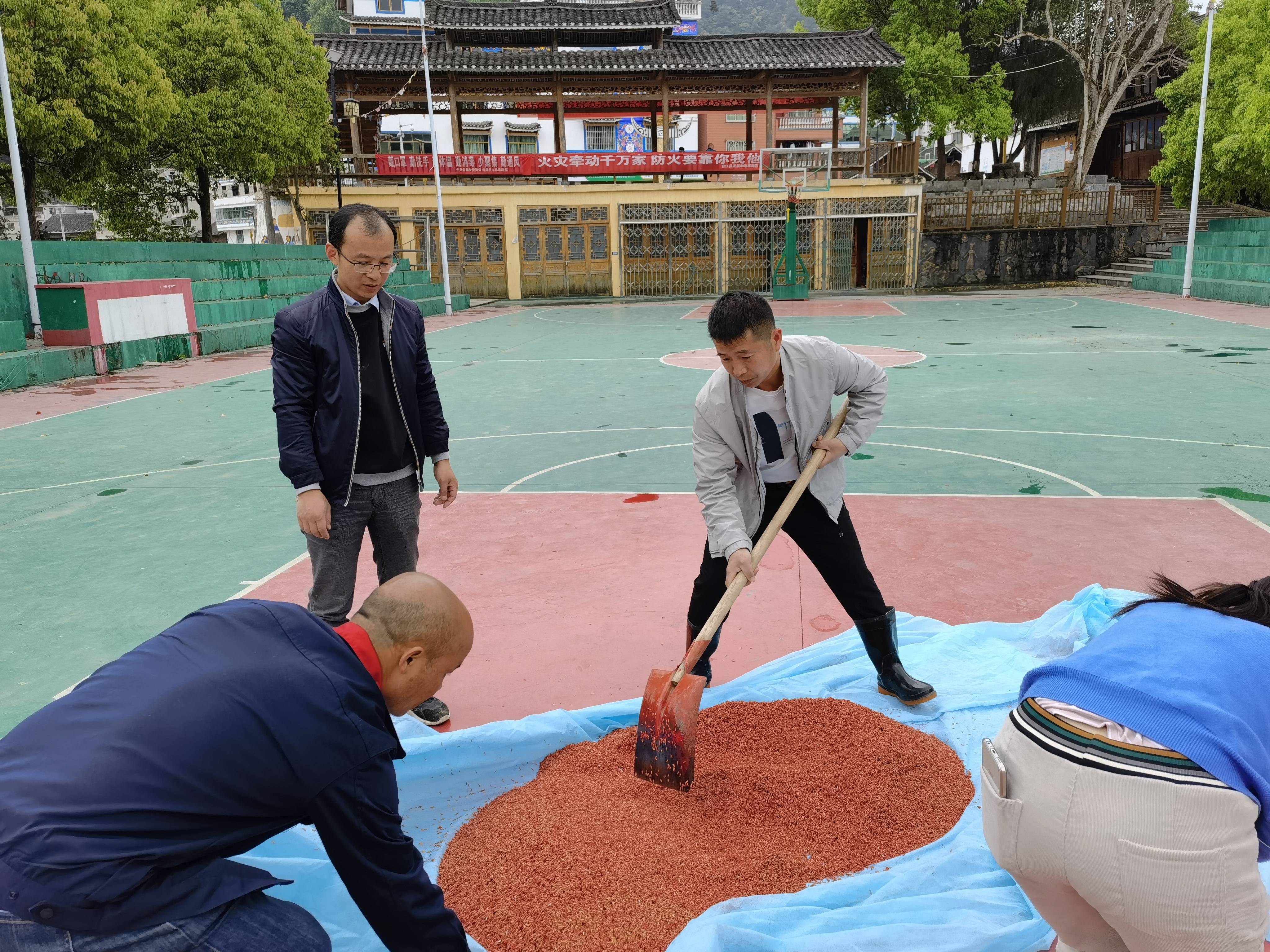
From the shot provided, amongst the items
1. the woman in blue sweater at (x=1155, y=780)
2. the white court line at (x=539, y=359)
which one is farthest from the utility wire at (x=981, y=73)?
the woman in blue sweater at (x=1155, y=780)

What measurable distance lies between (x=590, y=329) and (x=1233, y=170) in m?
13.7

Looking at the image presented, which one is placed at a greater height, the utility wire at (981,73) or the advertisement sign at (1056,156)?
the utility wire at (981,73)

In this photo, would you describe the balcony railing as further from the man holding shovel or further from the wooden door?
the man holding shovel

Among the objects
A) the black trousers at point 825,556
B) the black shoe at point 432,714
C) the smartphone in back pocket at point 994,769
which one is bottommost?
the black shoe at point 432,714

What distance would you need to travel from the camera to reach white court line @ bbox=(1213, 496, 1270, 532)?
4.88 metres

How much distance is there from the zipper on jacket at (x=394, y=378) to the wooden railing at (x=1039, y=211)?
923 inches

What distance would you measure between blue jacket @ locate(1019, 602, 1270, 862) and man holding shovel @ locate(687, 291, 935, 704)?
145 centimetres

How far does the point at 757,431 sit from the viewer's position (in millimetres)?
3098

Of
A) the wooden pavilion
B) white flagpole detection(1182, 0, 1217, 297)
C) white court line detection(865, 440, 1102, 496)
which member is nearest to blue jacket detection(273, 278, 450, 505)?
white court line detection(865, 440, 1102, 496)

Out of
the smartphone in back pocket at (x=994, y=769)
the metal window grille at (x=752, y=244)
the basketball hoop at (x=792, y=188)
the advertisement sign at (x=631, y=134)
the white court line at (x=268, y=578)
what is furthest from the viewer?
the advertisement sign at (x=631, y=134)

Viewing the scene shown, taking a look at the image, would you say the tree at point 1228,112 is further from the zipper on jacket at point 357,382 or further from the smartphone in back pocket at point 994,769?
the smartphone in back pocket at point 994,769

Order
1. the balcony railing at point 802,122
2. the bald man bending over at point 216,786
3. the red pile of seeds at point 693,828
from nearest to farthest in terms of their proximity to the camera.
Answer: the bald man bending over at point 216,786, the red pile of seeds at point 693,828, the balcony railing at point 802,122

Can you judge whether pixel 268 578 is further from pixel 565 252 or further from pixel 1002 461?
pixel 565 252

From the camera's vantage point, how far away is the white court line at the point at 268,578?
14.3 ft
